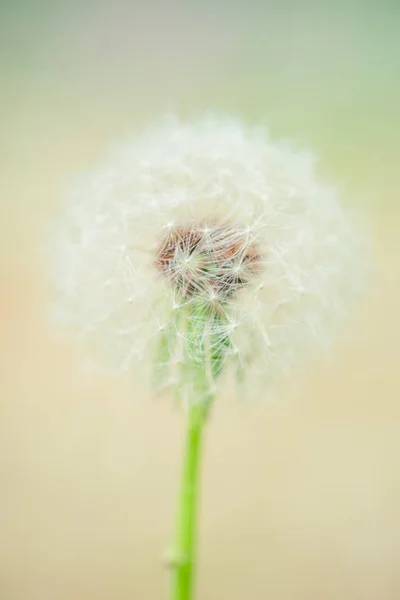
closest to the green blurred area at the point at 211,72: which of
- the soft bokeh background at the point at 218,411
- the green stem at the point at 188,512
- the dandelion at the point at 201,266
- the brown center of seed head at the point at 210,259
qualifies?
the soft bokeh background at the point at 218,411

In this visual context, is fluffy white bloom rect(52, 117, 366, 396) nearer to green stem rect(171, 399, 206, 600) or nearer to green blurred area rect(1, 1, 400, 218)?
green stem rect(171, 399, 206, 600)

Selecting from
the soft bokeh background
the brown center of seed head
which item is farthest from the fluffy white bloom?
the soft bokeh background

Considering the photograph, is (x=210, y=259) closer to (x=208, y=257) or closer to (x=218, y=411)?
(x=208, y=257)

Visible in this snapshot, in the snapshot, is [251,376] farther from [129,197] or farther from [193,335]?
[129,197]

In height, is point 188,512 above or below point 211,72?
below

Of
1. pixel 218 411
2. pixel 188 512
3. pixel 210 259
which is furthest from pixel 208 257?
pixel 218 411

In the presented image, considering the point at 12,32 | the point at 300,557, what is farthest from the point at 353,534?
the point at 12,32
